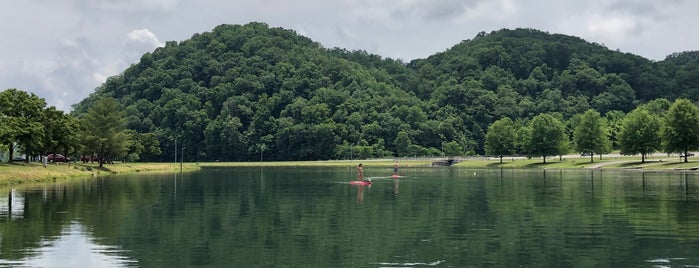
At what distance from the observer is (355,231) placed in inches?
1304

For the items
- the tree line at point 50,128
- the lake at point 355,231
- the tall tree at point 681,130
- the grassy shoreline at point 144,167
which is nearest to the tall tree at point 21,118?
the tree line at point 50,128

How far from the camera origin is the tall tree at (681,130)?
378 feet

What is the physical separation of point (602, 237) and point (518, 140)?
492 ft

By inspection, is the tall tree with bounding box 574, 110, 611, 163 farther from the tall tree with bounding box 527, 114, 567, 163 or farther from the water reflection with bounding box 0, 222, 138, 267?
the water reflection with bounding box 0, 222, 138, 267

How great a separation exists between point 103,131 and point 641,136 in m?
93.5

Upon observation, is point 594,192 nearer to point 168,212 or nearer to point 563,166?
point 168,212

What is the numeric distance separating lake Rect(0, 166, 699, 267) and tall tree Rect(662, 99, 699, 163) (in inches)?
2637

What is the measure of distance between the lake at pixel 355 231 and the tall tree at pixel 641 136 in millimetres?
76840

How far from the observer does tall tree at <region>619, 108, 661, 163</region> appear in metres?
127

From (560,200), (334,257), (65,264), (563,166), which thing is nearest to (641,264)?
(334,257)

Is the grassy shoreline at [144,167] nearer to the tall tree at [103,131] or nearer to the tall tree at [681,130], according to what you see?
the tall tree at [681,130]

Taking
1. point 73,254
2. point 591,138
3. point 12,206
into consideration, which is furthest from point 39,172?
point 591,138

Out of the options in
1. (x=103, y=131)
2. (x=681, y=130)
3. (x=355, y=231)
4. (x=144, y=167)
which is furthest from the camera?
(x=144, y=167)

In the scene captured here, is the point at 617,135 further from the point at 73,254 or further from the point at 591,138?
the point at 73,254
